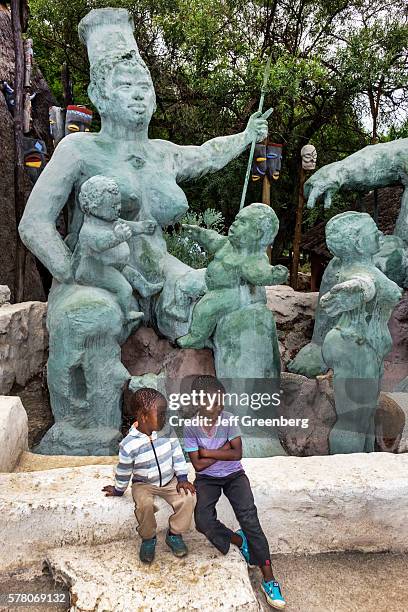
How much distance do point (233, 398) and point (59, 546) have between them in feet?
3.65

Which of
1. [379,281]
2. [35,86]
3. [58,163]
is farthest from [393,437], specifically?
[35,86]

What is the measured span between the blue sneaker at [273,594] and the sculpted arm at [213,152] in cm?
230

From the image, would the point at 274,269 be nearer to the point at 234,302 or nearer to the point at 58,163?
the point at 234,302

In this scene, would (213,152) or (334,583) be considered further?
(213,152)

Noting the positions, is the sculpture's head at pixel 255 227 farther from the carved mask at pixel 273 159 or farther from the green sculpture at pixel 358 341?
the carved mask at pixel 273 159

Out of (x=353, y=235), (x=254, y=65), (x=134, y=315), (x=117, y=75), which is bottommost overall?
(x=134, y=315)

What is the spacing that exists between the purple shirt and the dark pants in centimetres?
2

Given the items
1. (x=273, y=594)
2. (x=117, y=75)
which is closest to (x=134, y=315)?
(x=117, y=75)

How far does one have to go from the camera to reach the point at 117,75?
2.95m

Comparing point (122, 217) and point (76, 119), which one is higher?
point (76, 119)

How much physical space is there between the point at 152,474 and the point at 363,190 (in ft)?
7.24

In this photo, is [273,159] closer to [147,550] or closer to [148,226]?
[148,226]

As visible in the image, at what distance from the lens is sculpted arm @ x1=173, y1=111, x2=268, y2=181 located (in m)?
3.34

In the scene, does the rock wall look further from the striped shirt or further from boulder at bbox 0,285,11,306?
the striped shirt
